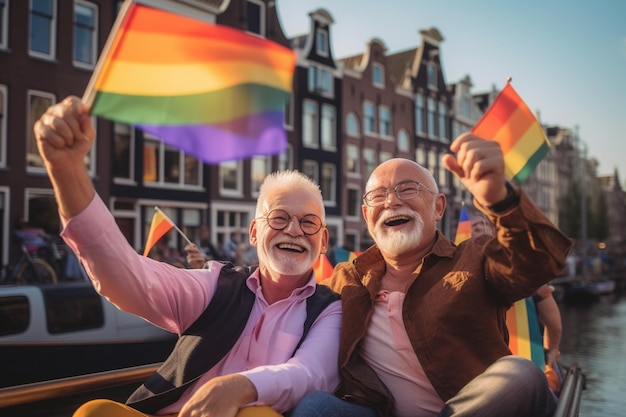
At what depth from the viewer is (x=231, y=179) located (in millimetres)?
21047

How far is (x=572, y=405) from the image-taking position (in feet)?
8.68

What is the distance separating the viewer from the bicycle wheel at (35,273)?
11.4 m

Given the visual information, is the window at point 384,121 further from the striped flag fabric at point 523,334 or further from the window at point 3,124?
the striped flag fabric at point 523,334

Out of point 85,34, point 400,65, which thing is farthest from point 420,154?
point 85,34

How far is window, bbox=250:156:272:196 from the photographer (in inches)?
853

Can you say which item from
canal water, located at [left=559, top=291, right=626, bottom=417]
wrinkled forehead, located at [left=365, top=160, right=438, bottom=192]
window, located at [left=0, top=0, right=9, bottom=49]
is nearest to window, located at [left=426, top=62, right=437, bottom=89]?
canal water, located at [left=559, top=291, right=626, bottom=417]

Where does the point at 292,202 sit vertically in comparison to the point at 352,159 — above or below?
below

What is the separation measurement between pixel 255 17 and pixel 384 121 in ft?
29.8

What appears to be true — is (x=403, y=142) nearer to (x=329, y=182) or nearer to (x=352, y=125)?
(x=352, y=125)

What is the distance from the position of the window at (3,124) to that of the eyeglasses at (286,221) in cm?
1381

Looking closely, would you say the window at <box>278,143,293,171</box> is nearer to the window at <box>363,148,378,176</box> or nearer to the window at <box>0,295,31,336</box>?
the window at <box>363,148,378,176</box>

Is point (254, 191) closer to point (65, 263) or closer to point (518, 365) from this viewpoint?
point (65, 263)

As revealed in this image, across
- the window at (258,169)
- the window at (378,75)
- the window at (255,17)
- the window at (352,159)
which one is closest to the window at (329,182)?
the window at (352,159)

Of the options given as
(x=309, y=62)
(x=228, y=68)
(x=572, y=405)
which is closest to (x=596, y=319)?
(x=309, y=62)
